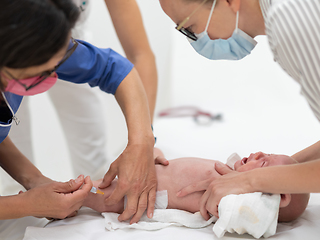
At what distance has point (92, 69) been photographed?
1.35 metres

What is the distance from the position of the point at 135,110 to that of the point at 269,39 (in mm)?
600

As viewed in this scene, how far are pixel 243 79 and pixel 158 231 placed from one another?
2.04 meters

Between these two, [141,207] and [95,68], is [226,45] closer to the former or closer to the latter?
[95,68]

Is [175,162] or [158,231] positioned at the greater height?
[175,162]

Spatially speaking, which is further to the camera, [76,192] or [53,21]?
[76,192]

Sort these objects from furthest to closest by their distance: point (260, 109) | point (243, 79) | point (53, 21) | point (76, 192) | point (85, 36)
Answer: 1. point (243, 79)
2. point (260, 109)
3. point (85, 36)
4. point (76, 192)
5. point (53, 21)

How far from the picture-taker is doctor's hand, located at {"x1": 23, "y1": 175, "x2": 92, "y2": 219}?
1.16 m

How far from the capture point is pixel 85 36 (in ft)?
6.48

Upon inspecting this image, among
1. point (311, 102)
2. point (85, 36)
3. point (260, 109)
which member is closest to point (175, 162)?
point (311, 102)

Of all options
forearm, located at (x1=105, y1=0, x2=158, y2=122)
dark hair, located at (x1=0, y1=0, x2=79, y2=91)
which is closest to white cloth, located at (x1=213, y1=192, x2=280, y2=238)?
dark hair, located at (x1=0, y1=0, x2=79, y2=91)

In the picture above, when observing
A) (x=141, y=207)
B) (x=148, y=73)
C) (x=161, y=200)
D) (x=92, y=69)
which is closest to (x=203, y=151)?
(x=148, y=73)

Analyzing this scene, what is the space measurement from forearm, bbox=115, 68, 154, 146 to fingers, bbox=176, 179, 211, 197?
0.21 m

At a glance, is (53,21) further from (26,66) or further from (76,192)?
(76,192)

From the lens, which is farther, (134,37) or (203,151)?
(203,151)
